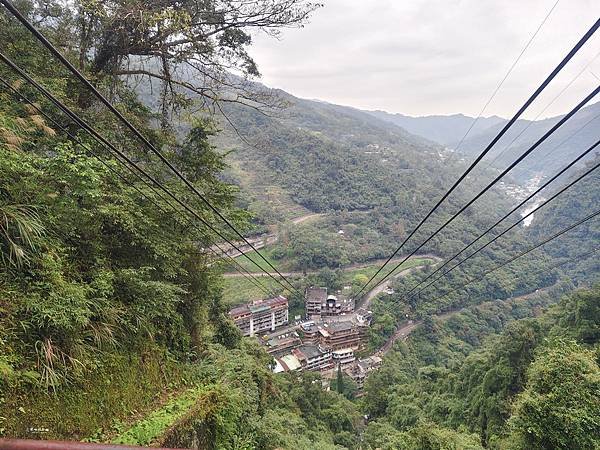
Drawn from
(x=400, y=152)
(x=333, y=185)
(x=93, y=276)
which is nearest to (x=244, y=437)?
(x=93, y=276)

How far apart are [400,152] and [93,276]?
116 meters

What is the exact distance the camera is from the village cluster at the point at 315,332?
31.7m

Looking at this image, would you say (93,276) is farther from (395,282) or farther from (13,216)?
(395,282)

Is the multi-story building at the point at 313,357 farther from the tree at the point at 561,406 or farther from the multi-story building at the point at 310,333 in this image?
the tree at the point at 561,406

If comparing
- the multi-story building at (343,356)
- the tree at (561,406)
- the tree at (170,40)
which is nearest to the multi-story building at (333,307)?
the multi-story building at (343,356)

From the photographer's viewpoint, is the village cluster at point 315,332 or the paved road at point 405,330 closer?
the village cluster at point 315,332

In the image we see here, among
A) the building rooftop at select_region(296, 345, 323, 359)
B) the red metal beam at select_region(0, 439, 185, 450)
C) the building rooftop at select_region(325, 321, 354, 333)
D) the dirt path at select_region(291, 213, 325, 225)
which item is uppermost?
the red metal beam at select_region(0, 439, 185, 450)

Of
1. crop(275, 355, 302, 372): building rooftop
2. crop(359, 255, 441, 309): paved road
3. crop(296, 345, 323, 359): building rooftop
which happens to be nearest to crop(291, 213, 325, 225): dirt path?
crop(359, 255, 441, 309): paved road

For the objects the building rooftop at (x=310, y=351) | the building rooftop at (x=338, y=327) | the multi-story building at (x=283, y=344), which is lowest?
the multi-story building at (x=283, y=344)

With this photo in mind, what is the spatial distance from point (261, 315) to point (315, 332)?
248 inches

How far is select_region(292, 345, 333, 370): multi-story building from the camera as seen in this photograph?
102ft

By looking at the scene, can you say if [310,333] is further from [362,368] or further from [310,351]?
[362,368]

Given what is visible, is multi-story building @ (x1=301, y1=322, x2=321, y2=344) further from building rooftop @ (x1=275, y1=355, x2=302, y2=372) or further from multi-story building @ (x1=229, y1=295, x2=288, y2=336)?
building rooftop @ (x1=275, y1=355, x2=302, y2=372)

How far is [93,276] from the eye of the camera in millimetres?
4352
